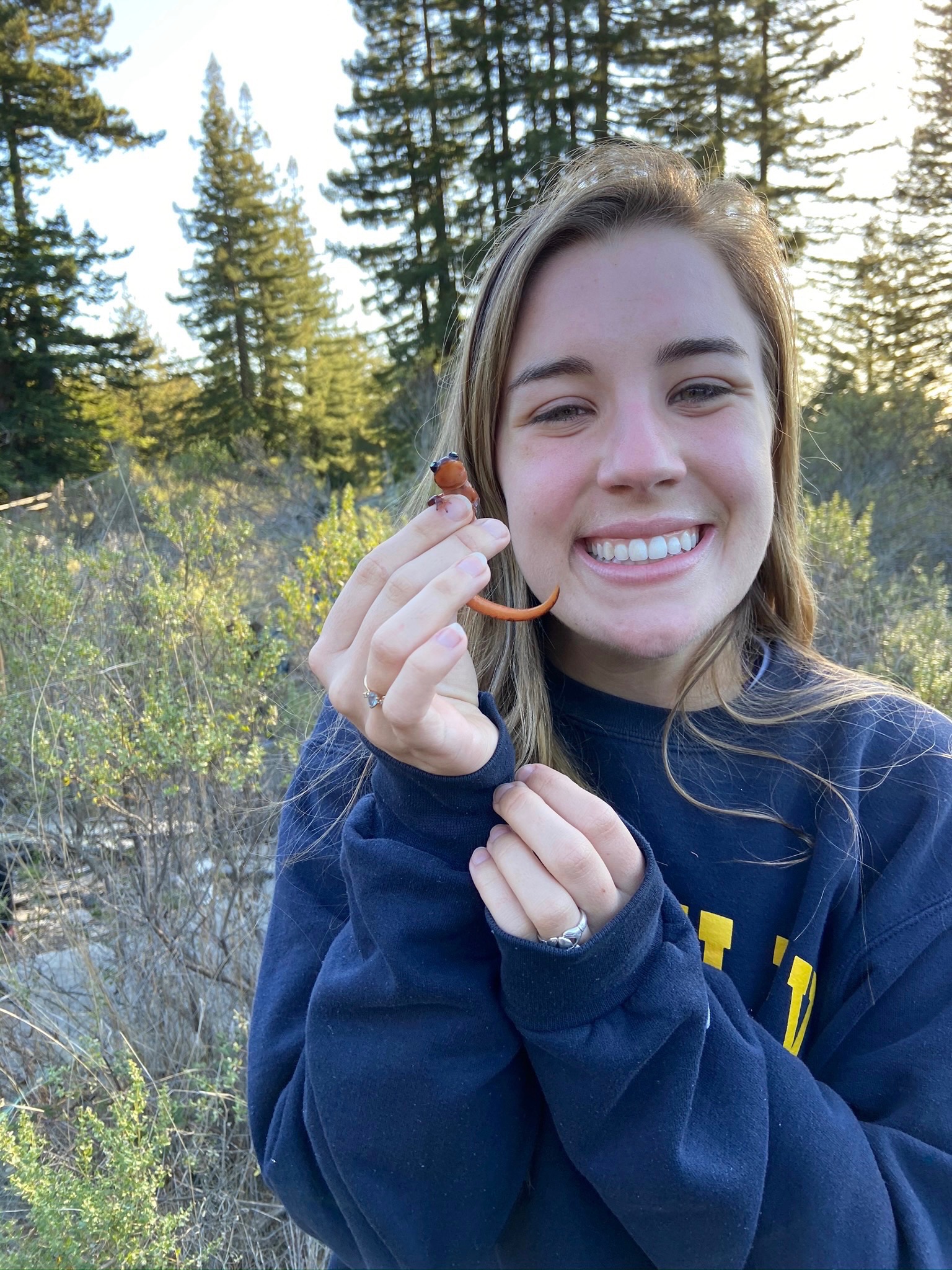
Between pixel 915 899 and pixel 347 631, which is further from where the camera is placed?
pixel 915 899

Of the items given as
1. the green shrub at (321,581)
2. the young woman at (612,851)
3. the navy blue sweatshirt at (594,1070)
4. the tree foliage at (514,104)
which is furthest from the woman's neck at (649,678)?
the tree foliage at (514,104)

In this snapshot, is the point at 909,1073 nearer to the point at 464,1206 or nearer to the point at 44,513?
the point at 464,1206

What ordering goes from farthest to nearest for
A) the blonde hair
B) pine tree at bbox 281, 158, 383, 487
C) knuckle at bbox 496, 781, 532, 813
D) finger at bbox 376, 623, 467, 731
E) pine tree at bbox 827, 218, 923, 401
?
pine tree at bbox 281, 158, 383, 487 → pine tree at bbox 827, 218, 923, 401 → the blonde hair → knuckle at bbox 496, 781, 532, 813 → finger at bbox 376, 623, 467, 731

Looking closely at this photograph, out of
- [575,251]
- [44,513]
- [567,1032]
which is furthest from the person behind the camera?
[44,513]

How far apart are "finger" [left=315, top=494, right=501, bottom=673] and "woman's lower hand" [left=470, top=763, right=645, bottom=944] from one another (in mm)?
320

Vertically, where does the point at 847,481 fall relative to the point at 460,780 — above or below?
below

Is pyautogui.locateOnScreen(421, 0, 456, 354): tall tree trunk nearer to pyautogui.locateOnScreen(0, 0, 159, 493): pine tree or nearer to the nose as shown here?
pyautogui.locateOnScreen(0, 0, 159, 493): pine tree

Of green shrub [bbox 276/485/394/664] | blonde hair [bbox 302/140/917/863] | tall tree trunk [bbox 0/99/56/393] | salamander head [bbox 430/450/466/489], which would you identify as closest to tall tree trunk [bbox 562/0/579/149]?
tall tree trunk [bbox 0/99/56/393]

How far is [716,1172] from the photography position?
98 cm

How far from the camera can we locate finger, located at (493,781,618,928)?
0.99m

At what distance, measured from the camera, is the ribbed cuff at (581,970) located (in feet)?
3.19

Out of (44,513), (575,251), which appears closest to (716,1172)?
(575,251)

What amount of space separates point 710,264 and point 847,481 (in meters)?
12.1

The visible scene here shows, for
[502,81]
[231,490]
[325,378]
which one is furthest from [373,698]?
[325,378]
